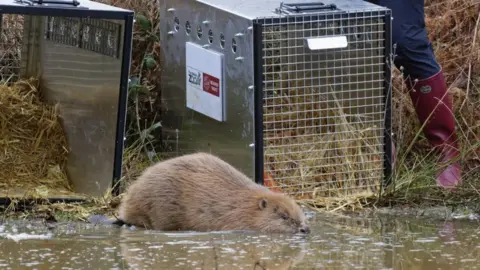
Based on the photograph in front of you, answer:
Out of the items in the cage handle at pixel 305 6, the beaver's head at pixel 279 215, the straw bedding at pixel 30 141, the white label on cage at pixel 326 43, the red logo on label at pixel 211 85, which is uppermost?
the cage handle at pixel 305 6

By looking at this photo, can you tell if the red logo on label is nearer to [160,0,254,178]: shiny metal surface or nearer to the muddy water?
[160,0,254,178]: shiny metal surface

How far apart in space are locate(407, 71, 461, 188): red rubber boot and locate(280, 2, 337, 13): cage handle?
0.76 meters

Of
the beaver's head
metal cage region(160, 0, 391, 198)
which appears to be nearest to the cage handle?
metal cage region(160, 0, 391, 198)

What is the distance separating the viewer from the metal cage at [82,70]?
233 inches

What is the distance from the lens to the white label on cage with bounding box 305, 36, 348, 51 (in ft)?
19.4

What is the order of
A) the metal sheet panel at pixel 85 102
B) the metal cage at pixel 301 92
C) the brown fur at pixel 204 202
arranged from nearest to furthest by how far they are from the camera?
the brown fur at pixel 204 202
the metal cage at pixel 301 92
the metal sheet panel at pixel 85 102

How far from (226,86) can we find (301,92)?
0.40 metres

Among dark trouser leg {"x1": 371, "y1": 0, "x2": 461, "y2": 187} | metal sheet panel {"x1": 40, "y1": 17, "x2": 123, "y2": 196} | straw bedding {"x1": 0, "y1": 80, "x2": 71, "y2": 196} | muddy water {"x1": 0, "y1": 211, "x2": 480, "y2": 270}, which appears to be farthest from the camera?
straw bedding {"x1": 0, "y1": 80, "x2": 71, "y2": 196}

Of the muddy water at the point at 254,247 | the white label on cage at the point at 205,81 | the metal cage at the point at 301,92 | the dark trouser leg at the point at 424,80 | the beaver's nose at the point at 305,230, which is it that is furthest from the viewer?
the dark trouser leg at the point at 424,80

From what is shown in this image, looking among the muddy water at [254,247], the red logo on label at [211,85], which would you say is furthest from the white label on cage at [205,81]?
the muddy water at [254,247]

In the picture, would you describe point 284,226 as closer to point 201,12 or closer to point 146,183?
point 146,183

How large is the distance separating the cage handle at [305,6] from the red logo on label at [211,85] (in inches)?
21.1

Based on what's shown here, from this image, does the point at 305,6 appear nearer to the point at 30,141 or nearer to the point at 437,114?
the point at 437,114

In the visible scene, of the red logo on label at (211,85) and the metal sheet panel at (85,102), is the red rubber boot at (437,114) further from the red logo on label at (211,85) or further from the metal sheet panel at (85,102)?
the metal sheet panel at (85,102)
